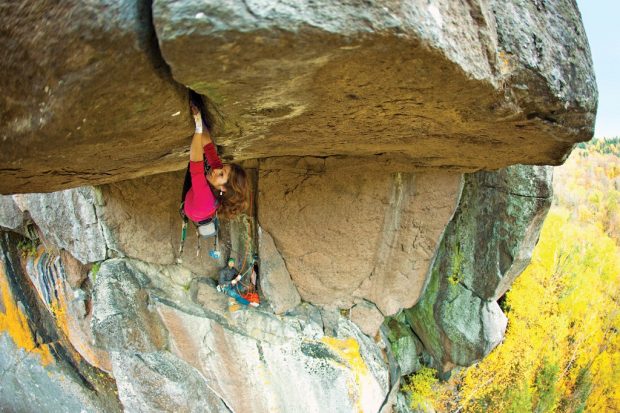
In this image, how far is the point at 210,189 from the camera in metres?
2.82

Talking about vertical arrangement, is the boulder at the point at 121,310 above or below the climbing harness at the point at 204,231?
below

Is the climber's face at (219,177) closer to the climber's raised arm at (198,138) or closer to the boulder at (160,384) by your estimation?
the climber's raised arm at (198,138)

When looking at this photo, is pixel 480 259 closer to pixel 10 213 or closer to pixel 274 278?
pixel 274 278

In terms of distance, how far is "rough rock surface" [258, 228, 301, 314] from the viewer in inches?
144

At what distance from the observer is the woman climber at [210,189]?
2310mm

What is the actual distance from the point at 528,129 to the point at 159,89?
1939 millimetres

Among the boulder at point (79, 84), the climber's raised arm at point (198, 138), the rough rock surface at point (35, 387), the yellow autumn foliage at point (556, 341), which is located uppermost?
the boulder at point (79, 84)

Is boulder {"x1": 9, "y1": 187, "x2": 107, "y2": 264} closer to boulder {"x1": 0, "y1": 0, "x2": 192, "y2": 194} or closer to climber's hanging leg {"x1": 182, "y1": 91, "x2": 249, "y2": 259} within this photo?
climber's hanging leg {"x1": 182, "y1": 91, "x2": 249, "y2": 259}

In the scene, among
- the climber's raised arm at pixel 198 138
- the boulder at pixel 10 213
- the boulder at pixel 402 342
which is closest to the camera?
the climber's raised arm at pixel 198 138

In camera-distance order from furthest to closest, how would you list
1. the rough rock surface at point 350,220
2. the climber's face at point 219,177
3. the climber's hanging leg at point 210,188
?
1. the rough rock surface at point 350,220
2. the climber's face at point 219,177
3. the climber's hanging leg at point 210,188

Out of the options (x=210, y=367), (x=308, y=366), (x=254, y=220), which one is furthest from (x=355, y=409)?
(x=254, y=220)

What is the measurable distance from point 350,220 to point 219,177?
1.37 m

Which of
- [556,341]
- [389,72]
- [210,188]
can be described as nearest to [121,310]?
[210,188]

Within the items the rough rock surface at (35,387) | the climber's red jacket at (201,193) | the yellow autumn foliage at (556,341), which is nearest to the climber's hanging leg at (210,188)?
the climber's red jacket at (201,193)
